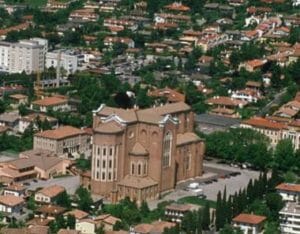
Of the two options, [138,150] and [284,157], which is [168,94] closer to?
[284,157]

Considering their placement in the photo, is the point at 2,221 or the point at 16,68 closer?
the point at 2,221

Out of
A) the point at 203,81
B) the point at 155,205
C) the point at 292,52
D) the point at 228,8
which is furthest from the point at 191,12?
the point at 155,205

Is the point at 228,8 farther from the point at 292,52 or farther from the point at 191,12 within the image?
the point at 292,52

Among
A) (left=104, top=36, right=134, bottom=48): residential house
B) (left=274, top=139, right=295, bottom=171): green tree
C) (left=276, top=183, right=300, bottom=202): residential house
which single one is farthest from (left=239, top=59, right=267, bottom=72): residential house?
(left=276, top=183, right=300, bottom=202): residential house

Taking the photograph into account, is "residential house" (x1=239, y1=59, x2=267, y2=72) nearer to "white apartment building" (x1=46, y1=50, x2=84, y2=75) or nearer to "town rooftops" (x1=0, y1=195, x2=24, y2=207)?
"white apartment building" (x1=46, y1=50, x2=84, y2=75)

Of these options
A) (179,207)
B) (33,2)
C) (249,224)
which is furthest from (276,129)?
(33,2)

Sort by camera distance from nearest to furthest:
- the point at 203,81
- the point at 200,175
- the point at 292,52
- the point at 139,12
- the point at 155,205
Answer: the point at 155,205, the point at 200,175, the point at 203,81, the point at 292,52, the point at 139,12

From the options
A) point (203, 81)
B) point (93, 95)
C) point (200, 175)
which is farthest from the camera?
point (203, 81)
